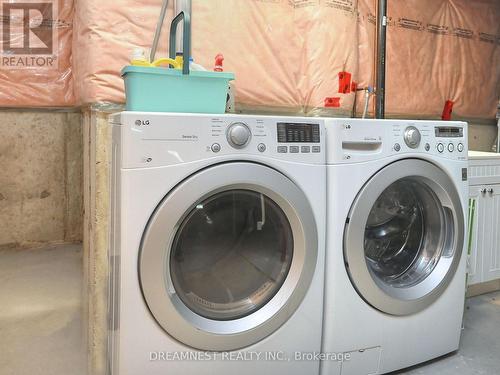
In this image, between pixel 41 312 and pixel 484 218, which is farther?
pixel 41 312

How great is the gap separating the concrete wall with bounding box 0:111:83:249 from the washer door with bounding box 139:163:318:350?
2205 mm

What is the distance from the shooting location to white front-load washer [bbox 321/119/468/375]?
134cm

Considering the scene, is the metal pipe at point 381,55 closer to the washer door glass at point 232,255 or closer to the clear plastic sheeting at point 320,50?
the clear plastic sheeting at point 320,50

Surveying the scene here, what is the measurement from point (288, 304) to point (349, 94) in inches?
49.9

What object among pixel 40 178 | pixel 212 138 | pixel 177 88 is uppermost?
pixel 177 88

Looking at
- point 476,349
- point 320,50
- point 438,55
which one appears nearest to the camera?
point 476,349

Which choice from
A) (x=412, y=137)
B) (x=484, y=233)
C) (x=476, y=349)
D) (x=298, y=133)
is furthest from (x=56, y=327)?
(x=484, y=233)

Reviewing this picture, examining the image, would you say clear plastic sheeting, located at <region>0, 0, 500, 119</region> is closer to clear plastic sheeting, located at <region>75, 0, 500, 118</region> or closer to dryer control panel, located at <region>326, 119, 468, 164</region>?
clear plastic sheeting, located at <region>75, 0, 500, 118</region>

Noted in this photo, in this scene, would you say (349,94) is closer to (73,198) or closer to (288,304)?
(288,304)

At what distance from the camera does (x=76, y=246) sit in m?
3.07

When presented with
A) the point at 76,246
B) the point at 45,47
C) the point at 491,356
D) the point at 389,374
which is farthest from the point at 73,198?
the point at 491,356

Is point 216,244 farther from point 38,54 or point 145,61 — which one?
point 38,54

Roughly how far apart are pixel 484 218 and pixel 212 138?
1.47m

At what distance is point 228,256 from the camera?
4.20 feet
